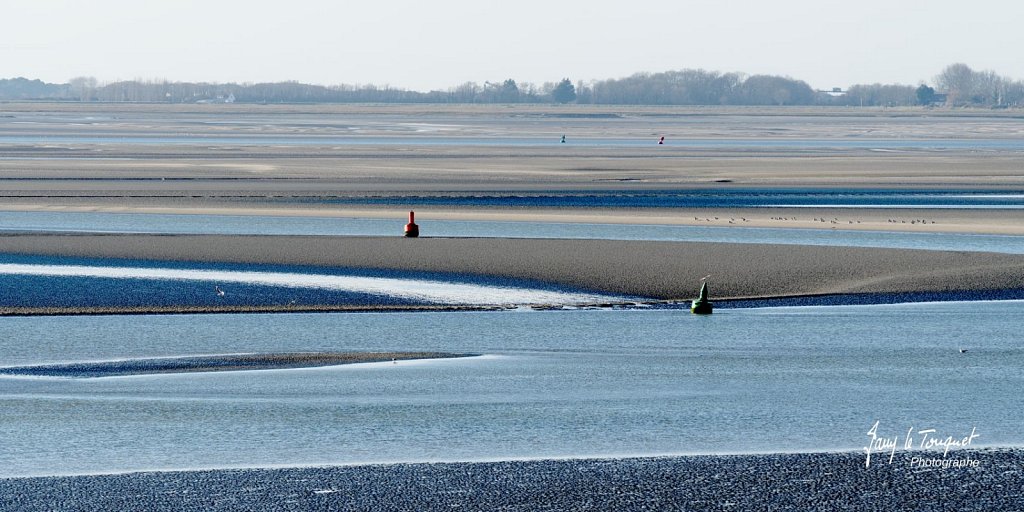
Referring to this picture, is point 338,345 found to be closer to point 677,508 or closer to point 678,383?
point 678,383

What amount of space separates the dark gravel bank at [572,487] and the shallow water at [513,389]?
348mm

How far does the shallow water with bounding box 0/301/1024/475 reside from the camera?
889cm

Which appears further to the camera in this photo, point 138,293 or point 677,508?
point 138,293

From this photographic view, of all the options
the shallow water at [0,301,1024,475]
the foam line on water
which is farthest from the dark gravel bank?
the foam line on water

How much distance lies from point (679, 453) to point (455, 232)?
1579 cm

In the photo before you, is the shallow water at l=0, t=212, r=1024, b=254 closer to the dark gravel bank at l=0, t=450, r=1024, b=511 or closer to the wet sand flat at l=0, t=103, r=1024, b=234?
the wet sand flat at l=0, t=103, r=1024, b=234

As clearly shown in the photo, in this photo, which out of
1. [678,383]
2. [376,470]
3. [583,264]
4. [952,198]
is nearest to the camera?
[376,470]

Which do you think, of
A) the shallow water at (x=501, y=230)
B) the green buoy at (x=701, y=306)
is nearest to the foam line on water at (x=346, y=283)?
the green buoy at (x=701, y=306)

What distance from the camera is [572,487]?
7.79m

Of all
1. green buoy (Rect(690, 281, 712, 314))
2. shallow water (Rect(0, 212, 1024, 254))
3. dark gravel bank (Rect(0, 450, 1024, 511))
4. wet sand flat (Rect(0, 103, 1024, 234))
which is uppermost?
dark gravel bank (Rect(0, 450, 1024, 511))

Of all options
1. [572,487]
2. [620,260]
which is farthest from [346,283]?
[572,487]

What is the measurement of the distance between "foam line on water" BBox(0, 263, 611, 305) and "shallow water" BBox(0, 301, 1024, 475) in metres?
1.31

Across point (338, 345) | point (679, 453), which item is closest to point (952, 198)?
point (338, 345)

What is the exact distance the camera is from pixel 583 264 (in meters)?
19.5
